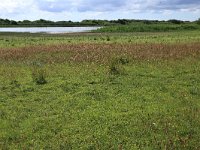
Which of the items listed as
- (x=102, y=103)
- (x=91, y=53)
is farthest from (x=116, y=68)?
(x=102, y=103)

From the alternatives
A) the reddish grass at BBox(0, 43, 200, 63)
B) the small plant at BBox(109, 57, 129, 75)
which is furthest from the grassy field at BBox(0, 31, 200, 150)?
the reddish grass at BBox(0, 43, 200, 63)

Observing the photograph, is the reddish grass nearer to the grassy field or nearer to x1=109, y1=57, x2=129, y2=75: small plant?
the grassy field

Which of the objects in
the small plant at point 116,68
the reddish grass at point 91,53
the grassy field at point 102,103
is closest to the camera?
the grassy field at point 102,103

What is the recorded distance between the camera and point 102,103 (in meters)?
13.5

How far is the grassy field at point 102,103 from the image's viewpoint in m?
9.92

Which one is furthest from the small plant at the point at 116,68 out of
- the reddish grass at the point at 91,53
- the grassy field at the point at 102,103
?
the reddish grass at the point at 91,53

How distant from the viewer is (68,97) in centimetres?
1456

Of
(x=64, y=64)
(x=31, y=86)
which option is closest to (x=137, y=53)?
(x=64, y=64)

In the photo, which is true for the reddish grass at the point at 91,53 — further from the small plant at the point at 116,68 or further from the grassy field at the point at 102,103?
the small plant at the point at 116,68

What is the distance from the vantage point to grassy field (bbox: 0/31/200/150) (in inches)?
391

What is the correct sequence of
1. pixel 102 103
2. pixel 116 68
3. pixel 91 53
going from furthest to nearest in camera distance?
pixel 91 53, pixel 116 68, pixel 102 103

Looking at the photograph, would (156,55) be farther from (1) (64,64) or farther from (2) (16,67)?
(2) (16,67)

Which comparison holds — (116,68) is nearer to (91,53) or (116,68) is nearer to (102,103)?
(91,53)

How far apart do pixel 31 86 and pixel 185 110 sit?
23.4 ft
